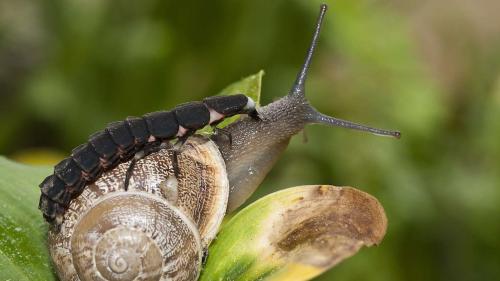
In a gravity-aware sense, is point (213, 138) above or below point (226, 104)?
below

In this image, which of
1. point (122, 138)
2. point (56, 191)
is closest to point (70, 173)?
point (56, 191)

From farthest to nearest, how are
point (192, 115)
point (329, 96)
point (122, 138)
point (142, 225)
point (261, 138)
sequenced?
point (329, 96)
point (261, 138)
point (192, 115)
point (122, 138)
point (142, 225)

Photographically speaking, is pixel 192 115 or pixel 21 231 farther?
pixel 192 115

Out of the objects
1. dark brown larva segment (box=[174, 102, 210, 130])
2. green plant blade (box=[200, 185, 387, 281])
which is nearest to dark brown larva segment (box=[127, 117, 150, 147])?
dark brown larva segment (box=[174, 102, 210, 130])

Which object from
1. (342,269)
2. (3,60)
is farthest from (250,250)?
(3,60)

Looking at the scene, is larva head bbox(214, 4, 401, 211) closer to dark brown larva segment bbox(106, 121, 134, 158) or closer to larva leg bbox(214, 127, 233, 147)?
larva leg bbox(214, 127, 233, 147)

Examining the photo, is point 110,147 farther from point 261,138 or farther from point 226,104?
point 261,138

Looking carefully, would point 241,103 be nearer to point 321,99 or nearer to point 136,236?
point 136,236

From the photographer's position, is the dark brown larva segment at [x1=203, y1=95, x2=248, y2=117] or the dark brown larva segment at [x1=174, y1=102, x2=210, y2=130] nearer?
the dark brown larva segment at [x1=174, y1=102, x2=210, y2=130]
